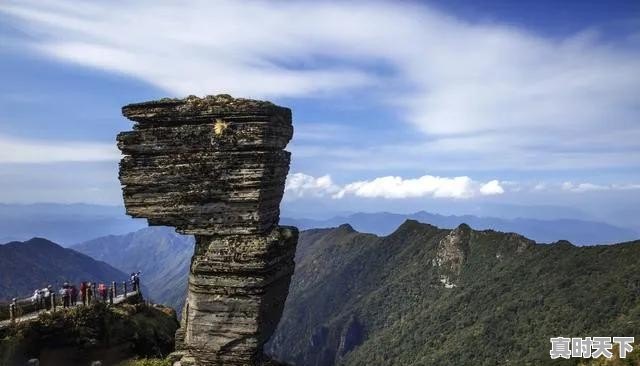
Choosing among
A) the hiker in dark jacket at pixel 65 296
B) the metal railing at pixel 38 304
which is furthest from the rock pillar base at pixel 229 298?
the hiker in dark jacket at pixel 65 296

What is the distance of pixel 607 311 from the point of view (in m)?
168

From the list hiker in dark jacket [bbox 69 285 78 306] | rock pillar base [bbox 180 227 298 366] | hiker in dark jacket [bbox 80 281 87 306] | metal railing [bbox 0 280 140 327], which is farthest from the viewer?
hiker in dark jacket [bbox 80 281 87 306]

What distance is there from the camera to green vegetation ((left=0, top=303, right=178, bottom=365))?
3484cm

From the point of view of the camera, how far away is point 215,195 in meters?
23.2

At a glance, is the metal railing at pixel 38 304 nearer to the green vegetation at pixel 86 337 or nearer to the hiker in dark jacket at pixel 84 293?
the hiker in dark jacket at pixel 84 293

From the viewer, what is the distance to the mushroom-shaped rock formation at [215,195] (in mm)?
22953

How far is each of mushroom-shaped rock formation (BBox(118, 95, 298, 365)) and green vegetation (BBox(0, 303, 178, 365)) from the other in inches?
588

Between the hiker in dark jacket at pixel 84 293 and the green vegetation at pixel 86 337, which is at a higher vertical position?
the hiker in dark jacket at pixel 84 293

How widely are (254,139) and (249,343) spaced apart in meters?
8.61

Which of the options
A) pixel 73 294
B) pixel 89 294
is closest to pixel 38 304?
pixel 73 294

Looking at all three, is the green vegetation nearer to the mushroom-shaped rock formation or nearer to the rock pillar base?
the rock pillar base

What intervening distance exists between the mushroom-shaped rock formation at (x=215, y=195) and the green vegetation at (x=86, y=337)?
1494 centimetres

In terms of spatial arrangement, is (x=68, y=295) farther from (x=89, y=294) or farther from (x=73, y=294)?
(x=89, y=294)

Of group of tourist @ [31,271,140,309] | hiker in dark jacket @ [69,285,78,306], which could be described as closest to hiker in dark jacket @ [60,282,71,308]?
group of tourist @ [31,271,140,309]
